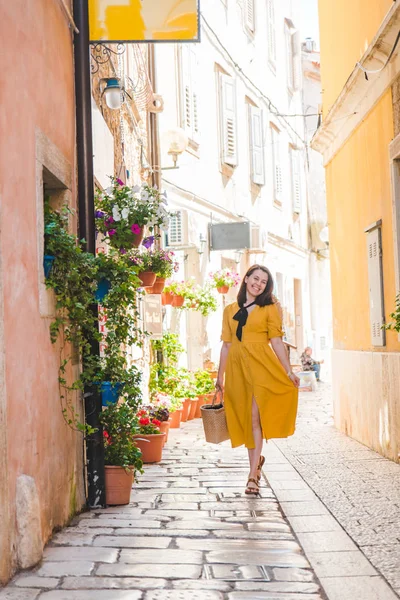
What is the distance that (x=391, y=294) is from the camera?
341 inches

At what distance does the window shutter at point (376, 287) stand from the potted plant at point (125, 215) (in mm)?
2947

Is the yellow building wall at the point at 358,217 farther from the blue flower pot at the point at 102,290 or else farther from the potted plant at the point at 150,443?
the blue flower pot at the point at 102,290

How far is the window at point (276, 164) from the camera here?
21.5m

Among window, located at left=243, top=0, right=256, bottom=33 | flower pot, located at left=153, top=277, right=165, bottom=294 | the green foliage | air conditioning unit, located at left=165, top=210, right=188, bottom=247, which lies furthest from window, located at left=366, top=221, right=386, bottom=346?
window, located at left=243, top=0, right=256, bottom=33

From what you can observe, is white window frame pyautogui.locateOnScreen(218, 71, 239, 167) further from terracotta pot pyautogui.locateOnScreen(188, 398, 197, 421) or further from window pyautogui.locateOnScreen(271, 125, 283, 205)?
terracotta pot pyautogui.locateOnScreen(188, 398, 197, 421)

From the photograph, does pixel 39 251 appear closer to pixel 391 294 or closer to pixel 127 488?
pixel 127 488

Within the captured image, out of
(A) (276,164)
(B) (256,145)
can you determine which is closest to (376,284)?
(B) (256,145)

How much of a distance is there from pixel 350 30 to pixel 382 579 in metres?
7.62

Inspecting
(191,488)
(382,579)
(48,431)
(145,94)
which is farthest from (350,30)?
(382,579)

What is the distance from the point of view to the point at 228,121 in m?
17.4

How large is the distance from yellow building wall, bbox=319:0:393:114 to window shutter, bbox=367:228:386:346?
81.8 inches

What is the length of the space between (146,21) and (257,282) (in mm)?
2086

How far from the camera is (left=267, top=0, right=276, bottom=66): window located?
2136 cm

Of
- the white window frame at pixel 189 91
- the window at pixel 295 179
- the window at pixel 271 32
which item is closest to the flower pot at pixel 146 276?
the white window frame at pixel 189 91
